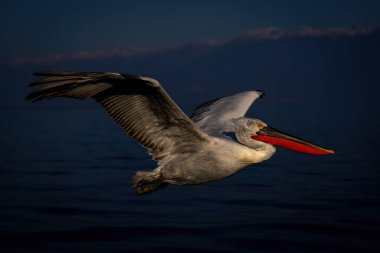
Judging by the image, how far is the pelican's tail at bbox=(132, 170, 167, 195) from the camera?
727 centimetres

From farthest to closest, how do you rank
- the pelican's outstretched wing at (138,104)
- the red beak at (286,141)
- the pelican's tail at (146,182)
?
1. the pelican's tail at (146,182)
2. the red beak at (286,141)
3. the pelican's outstretched wing at (138,104)

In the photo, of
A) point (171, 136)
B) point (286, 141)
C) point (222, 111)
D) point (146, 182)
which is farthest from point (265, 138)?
point (222, 111)

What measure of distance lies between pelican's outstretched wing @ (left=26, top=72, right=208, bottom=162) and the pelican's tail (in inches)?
9.0

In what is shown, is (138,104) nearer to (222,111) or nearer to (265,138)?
(265,138)

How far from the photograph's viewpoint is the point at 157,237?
26.8ft

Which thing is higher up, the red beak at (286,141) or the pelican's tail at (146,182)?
the red beak at (286,141)

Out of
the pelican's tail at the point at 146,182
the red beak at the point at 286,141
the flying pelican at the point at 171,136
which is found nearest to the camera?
the flying pelican at the point at 171,136

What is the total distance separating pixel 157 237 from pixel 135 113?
220 centimetres

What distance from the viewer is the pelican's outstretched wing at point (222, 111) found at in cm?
811

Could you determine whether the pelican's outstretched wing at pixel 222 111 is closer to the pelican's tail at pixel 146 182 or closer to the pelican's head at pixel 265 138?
the pelican's head at pixel 265 138

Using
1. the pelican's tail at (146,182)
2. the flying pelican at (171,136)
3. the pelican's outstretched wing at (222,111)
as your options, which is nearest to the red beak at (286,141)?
the flying pelican at (171,136)

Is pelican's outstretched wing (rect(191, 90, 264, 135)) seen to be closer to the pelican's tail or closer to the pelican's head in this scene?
the pelican's head

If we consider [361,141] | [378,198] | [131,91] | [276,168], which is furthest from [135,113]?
A: [361,141]

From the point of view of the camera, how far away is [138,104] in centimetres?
672
